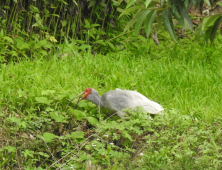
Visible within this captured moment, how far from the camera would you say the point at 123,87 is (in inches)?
166

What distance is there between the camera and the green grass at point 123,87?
301 cm

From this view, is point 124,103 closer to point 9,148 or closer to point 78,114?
point 78,114

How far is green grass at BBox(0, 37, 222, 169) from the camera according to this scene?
3.01 meters

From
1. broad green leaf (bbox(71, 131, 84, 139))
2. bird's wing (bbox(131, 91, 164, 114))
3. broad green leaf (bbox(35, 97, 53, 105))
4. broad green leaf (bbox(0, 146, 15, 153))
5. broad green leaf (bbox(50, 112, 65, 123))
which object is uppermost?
bird's wing (bbox(131, 91, 164, 114))

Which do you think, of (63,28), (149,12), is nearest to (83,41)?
(63,28)

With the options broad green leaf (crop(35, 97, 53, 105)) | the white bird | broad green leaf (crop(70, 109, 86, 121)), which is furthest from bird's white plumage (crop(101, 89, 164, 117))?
broad green leaf (crop(35, 97, 53, 105))

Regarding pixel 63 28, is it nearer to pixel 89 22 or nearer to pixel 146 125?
pixel 89 22

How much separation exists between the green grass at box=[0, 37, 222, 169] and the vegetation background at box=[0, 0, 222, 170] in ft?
0.04

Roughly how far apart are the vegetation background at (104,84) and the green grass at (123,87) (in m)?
0.01

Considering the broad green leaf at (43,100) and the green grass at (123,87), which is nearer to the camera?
the green grass at (123,87)

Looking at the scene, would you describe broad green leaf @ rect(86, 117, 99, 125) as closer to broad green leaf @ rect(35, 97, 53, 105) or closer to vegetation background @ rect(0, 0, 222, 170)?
vegetation background @ rect(0, 0, 222, 170)

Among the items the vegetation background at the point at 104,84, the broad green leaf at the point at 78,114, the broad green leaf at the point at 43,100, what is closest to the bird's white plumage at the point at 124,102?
the vegetation background at the point at 104,84

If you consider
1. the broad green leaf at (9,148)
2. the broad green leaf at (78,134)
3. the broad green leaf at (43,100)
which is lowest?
the broad green leaf at (9,148)

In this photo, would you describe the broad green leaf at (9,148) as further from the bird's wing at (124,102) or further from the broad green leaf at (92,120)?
the bird's wing at (124,102)
